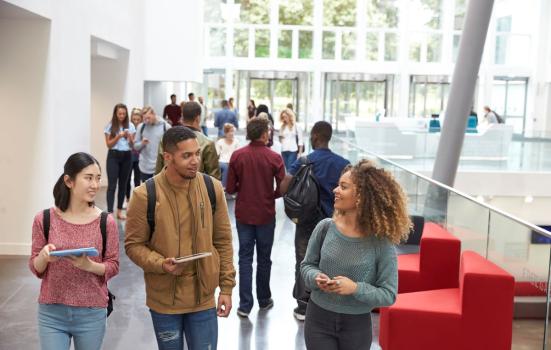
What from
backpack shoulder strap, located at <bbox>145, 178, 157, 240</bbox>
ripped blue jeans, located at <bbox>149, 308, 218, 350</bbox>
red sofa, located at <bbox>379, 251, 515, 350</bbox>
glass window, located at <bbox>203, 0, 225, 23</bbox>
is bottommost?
red sofa, located at <bbox>379, 251, 515, 350</bbox>

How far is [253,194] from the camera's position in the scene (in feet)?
22.4

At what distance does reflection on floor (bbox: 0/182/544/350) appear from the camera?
6074mm

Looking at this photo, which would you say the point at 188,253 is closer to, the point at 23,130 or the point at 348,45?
the point at 23,130

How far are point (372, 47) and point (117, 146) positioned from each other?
24.9 meters

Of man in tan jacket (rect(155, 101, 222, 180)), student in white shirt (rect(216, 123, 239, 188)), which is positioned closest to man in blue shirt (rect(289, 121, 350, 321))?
man in tan jacket (rect(155, 101, 222, 180))

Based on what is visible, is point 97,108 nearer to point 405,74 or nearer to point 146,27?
point 146,27

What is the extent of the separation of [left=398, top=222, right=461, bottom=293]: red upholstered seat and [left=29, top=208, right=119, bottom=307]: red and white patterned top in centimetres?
401

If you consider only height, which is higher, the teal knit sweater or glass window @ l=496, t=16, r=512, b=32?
glass window @ l=496, t=16, r=512, b=32

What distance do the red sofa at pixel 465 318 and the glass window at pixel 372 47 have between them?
29.2 metres

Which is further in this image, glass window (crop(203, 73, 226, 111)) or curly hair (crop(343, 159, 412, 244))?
glass window (crop(203, 73, 226, 111))

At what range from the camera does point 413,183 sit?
32.4 feet

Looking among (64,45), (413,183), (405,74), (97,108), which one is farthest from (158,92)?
(405,74)

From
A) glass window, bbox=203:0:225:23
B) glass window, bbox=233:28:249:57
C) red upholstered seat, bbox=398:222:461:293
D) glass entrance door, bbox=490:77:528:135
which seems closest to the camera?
red upholstered seat, bbox=398:222:461:293

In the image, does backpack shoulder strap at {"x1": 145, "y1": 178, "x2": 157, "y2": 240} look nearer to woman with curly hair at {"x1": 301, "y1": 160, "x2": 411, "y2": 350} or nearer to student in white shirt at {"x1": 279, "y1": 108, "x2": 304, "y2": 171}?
woman with curly hair at {"x1": 301, "y1": 160, "x2": 411, "y2": 350}
